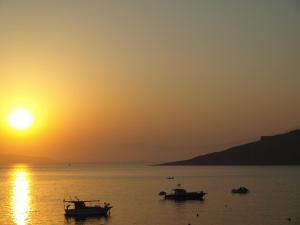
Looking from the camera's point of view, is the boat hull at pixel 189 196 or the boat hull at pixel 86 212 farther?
the boat hull at pixel 189 196

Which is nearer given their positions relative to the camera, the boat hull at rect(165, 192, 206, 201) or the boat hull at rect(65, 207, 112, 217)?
the boat hull at rect(65, 207, 112, 217)

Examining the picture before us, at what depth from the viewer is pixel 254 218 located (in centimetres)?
7062

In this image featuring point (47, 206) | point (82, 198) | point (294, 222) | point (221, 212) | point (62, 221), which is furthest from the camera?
point (82, 198)

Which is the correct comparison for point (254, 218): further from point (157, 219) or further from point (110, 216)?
point (110, 216)

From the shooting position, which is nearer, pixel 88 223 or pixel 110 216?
pixel 88 223

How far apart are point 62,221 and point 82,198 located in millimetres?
38700

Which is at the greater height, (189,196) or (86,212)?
(189,196)

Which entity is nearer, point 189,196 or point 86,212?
point 86,212

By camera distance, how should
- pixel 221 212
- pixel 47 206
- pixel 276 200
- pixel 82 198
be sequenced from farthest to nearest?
pixel 82 198, pixel 276 200, pixel 47 206, pixel 221 212

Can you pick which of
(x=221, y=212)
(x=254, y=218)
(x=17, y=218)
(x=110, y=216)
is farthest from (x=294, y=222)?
(x=17, y=218)

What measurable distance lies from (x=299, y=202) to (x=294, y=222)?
94.5 feet

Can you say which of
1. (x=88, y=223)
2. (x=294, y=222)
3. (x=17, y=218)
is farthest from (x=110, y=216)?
(x=294, y=222)

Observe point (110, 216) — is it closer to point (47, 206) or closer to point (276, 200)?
point (47, 206)

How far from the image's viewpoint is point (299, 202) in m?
93.9
